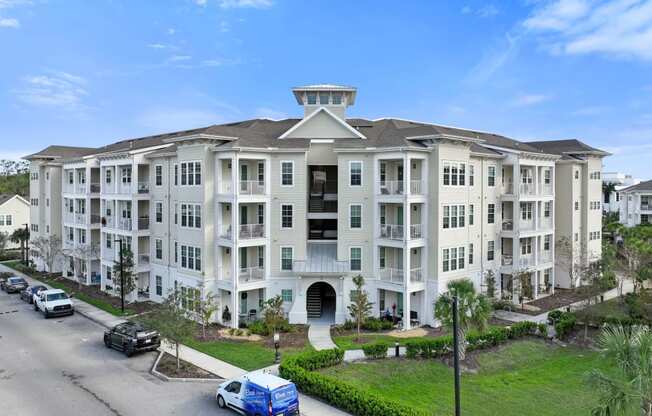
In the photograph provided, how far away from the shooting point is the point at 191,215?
31.0 metres

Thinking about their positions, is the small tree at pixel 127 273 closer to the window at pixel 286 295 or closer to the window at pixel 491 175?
Result: the window at pixel 286 295

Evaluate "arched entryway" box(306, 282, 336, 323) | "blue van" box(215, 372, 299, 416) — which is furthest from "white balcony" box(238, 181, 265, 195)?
"blue van" box(215, 372, 299, 416)

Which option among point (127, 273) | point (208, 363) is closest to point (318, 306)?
point (208, 363)

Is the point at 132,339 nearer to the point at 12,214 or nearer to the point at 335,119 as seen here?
the point at 335,119

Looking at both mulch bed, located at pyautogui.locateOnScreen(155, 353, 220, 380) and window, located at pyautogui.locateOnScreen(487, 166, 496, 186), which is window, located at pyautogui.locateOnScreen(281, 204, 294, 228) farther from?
window, located at pyautogui.locateOnScreen(487, 166, 496, 186)

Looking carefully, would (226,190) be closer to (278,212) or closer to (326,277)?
(278,212)

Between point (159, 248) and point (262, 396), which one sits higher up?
point (159, 248)

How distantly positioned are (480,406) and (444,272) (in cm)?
1236

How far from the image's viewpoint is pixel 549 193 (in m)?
37.7

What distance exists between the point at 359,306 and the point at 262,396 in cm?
1187

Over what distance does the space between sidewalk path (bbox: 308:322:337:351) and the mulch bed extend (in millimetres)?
6211

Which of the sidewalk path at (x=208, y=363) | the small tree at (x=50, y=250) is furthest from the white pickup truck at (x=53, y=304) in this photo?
the small tree at (x=50, y=250)

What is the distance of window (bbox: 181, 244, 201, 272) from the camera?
30359 mm

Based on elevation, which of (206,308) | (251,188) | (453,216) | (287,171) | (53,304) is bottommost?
(53,304)
